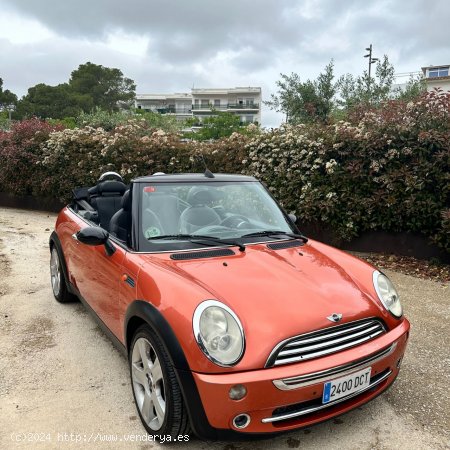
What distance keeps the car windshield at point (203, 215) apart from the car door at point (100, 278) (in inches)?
11.6

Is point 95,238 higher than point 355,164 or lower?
lower

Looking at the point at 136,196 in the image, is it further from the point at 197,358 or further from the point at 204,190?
the point at 197,358

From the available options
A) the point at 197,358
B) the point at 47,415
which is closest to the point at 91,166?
the point at 47,415

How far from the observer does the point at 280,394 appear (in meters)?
1.94

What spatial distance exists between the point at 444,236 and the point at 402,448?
437 cm

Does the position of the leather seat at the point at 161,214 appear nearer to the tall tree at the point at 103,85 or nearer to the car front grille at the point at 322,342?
the car front grille at the point at 322,342

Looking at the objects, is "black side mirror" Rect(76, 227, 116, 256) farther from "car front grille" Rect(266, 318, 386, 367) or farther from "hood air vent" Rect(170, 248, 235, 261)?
"car front grille" Rect(266, 318, 386, 367)

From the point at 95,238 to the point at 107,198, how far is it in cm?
211

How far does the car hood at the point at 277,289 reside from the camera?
2088 millimetres

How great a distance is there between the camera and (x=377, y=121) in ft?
21.9

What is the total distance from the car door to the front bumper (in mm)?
1137

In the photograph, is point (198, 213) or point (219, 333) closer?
point (219, 333)

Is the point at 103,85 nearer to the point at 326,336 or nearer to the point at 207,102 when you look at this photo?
the point at 207,102

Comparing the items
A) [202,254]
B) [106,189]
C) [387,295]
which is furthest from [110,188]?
[387,295]
